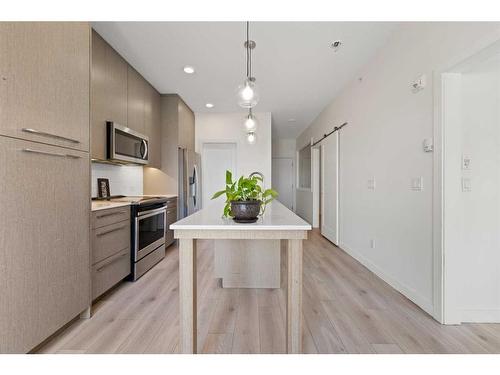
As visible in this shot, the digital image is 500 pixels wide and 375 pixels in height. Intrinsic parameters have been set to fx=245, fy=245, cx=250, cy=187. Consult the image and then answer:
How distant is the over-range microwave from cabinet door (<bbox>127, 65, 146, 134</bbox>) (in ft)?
0.47

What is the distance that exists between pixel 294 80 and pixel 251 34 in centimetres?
123

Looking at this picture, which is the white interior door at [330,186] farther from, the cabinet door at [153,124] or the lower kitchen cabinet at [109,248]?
the lower kitchen cabinet at [109,248]

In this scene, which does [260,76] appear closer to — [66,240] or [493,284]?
[66,240]

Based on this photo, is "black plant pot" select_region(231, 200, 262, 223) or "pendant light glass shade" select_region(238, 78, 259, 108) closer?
"black plant pot" select_region(231, 200, 262, 223)

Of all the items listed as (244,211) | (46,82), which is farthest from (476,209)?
(46,82)

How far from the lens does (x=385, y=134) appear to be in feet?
8.47

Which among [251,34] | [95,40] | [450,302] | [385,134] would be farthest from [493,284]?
[95,40]

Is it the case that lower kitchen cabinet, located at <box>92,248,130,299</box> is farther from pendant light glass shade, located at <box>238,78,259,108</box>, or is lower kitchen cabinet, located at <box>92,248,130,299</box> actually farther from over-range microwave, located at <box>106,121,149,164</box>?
pendant light glass shade, located at <box>238,78,259,108</box>

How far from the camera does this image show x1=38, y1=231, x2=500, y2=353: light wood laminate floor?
59.7 inches

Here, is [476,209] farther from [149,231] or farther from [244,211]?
[149,231]

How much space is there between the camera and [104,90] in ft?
8.35

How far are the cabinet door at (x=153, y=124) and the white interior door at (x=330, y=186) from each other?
2877 millimetres

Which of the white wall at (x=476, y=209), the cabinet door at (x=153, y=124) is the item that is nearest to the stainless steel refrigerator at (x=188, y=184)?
the cabinet door at (x=153, y=124)

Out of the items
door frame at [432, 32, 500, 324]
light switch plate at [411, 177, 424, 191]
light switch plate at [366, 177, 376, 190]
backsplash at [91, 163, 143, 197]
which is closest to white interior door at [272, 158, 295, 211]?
backsplash at [91, 163, 143, 197]
